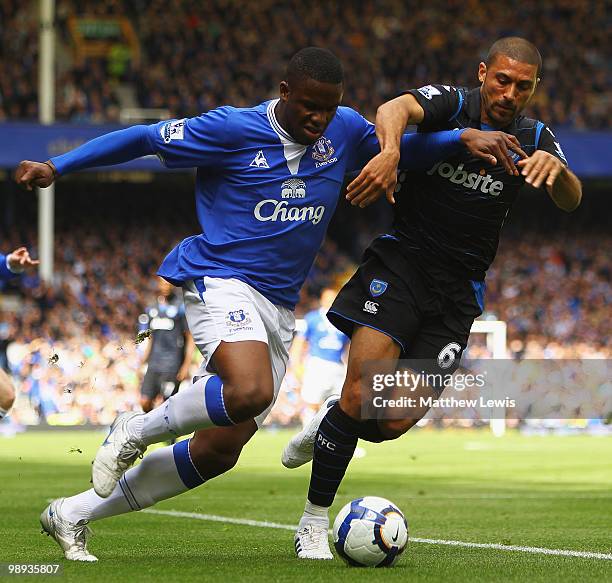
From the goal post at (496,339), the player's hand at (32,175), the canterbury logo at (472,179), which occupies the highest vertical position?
the player's hand at (32,175)

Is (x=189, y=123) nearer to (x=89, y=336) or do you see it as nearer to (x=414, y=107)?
(x=414, y=107)

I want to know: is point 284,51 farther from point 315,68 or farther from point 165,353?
point 315,68

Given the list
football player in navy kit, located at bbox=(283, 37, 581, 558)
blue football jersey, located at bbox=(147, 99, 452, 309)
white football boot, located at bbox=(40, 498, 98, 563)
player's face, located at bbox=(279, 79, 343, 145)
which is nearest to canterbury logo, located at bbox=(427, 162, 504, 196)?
football player in navy kit, located at bbox=(283, 37, 581, 558)

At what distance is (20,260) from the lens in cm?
651

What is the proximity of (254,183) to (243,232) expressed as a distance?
0.23 m

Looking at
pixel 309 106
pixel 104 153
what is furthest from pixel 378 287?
pixel 104 153

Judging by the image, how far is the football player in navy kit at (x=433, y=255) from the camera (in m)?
6.00

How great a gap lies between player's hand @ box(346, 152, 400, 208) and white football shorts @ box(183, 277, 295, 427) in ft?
2.24

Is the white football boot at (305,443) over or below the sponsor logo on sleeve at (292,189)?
below

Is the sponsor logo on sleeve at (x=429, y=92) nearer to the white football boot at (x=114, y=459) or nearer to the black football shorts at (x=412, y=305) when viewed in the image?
the black football shorts at (x=412, y=305)

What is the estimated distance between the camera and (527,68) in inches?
231

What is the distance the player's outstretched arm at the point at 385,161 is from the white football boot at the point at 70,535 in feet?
6.50

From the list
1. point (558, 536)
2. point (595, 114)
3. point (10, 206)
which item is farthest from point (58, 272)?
point (558, 536)

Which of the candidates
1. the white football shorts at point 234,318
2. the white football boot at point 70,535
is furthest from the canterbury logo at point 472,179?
the white football boot at point 70,535
